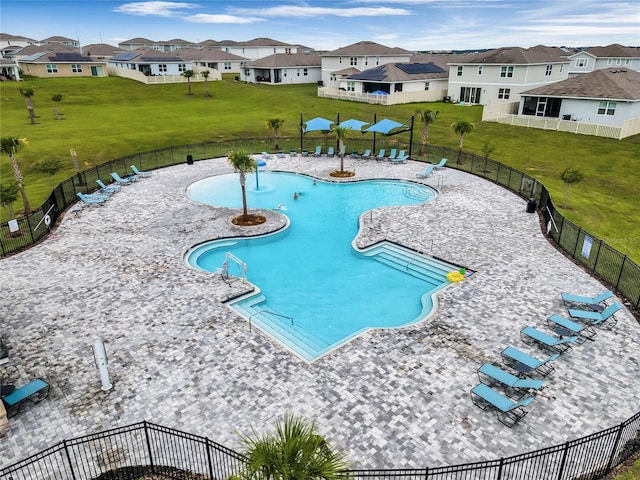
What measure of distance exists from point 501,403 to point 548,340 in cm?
350

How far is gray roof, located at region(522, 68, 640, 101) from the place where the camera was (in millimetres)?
42213

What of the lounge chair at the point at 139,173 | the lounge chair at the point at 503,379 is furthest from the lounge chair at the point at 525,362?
the lounge chair at the point at 139,173

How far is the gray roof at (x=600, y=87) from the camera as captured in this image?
4221 cm

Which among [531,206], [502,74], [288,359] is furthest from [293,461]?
[502,74]

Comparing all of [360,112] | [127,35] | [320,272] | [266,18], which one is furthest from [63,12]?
[320,272]

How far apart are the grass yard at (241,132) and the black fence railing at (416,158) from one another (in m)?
2.25

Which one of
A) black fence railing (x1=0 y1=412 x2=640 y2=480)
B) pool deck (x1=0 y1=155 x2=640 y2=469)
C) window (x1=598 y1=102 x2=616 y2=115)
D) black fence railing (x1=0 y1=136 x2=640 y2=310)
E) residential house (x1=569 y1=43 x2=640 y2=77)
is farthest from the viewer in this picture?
residential house (x1=569 y1=43 x2=640 y2=77)

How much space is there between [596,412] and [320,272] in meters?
11.5

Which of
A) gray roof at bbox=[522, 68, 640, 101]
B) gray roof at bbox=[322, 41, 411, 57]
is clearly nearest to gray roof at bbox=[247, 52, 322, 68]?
gray roof at bbox=[322, 41, 411, 57]

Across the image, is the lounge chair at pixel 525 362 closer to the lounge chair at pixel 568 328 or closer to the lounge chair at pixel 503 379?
the lounge chair at pixel 503 379

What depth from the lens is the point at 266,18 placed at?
164 metres

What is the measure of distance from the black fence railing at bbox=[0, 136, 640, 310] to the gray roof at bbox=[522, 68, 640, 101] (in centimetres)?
1715

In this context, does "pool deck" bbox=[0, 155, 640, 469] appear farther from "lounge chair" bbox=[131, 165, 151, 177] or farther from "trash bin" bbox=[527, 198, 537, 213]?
"lounge chair" bbox=[131, 165, 151, 177]

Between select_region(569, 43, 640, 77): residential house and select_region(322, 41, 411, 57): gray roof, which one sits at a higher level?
select_region(322, 41, 411, 57): gray roof
